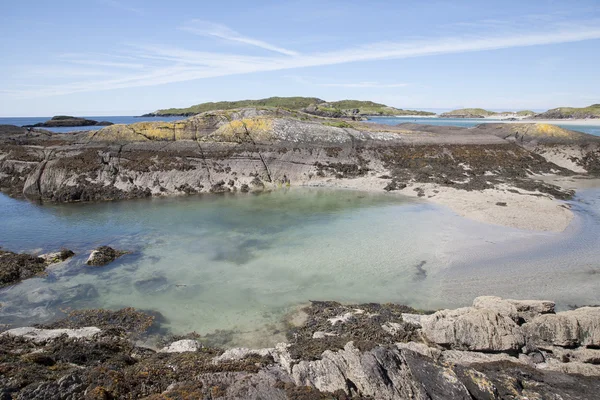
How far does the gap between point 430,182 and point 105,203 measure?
76.8 feet

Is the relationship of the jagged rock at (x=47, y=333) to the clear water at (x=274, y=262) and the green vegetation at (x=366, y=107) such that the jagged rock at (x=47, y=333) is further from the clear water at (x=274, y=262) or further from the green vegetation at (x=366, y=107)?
the green vegetation at (x=366, y=107)

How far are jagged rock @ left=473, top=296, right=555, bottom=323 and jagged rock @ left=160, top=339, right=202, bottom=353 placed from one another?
7.30 metres

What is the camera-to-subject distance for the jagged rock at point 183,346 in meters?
8.02

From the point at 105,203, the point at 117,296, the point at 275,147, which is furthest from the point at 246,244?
the point at 275,147

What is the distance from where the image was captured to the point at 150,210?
21.3 meters

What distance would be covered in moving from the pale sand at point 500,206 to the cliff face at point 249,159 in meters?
1.44

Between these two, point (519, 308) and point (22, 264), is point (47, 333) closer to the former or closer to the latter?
point (22, 264)

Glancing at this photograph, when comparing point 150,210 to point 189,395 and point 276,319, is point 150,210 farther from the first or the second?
point 189,395

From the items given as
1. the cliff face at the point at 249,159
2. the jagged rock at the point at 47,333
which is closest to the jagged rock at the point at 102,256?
the jagged rock at the point at 47,333

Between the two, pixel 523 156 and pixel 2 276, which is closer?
pixel 2 276

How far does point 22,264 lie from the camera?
12773 mm

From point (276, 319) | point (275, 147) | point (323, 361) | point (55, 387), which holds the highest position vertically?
point (275, 147)

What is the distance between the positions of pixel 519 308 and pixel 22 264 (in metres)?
16.2

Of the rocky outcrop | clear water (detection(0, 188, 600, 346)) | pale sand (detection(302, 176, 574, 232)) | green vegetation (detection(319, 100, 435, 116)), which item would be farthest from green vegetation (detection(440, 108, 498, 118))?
the rocky outcrop
